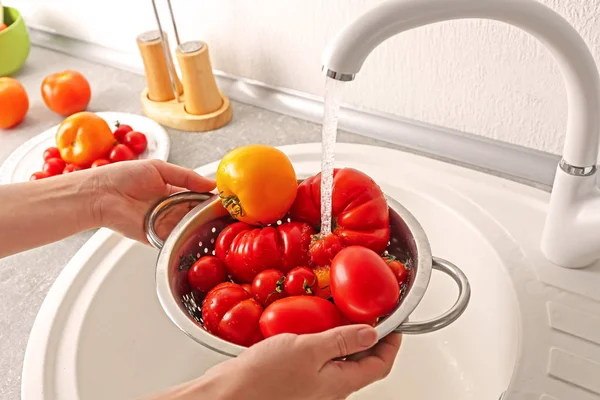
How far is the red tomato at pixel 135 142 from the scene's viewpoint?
0.93 metres

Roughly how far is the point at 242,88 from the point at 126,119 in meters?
0.20

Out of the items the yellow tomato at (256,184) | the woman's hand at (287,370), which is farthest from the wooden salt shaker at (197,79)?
the woman's hand at (287,370)

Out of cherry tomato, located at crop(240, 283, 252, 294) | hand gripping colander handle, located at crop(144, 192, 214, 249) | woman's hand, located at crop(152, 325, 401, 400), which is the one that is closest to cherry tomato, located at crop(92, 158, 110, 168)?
hand gripping colander handle, located at crop(144, 192, 214, 249)

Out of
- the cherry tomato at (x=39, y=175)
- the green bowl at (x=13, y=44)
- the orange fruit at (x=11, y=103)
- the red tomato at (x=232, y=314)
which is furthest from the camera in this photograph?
the green bowl at (x=13, y=44)

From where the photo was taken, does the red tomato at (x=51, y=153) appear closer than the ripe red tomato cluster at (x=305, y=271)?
No

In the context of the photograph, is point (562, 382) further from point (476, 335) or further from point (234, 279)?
point (234, 279)

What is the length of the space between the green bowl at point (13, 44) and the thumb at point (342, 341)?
0.95 meters

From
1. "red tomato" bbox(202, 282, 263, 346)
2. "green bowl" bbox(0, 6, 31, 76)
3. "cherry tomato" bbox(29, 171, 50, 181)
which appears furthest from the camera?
"green bowl" bbox(0, 6, 31, 76)

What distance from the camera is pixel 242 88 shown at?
1024 millimetres

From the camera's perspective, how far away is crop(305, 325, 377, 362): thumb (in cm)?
48

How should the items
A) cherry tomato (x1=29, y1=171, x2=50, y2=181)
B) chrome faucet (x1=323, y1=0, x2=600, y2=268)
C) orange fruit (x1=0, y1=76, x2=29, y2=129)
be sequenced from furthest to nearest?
orange fruit (x1=0, y1=76, x2=29, y2=129) → cherry tomato (x1=29, y1=171, x2=50, y2=181) → chrome faucet (x1=323, y1=0, x2=600, y2=268)

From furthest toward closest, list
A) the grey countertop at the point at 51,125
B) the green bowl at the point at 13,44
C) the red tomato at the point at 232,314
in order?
the green bowl at the point at 13,44
the grey countertop at the point at 51,125
the red tomato at the point at 232,314

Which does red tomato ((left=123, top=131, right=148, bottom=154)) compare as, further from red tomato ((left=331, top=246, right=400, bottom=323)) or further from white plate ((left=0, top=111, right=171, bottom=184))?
red tomato ((left=331, top=246, right=400, bottom=323))

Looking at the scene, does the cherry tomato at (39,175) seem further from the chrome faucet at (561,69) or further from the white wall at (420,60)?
the chrome faucet at (561,69)
